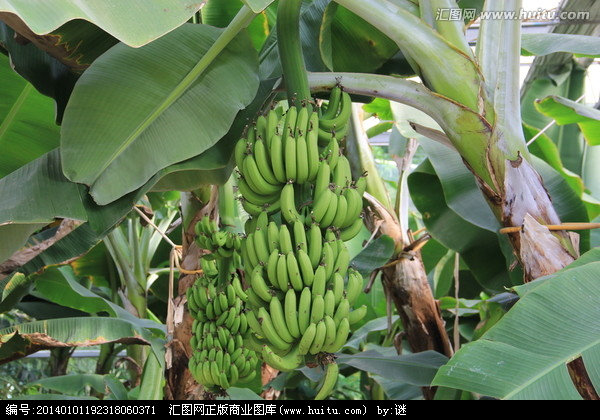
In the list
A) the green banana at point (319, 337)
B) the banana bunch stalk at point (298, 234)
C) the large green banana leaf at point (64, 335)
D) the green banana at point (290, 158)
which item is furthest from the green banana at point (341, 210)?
the large green banana leaf at point (64, 335)

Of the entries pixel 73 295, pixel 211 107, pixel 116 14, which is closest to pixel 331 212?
pixel 211 107

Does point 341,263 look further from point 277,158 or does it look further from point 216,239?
point 216,239

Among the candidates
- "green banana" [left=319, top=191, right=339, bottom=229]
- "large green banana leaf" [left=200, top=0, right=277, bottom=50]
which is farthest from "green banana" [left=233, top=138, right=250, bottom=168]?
"large green banana leaf" [left=200, top=0, right=277, bottom=50]

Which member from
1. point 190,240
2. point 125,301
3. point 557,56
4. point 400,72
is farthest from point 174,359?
point 557,56

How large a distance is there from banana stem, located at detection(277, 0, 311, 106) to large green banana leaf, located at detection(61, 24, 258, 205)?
0.11 metres

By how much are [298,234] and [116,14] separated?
483 millimetres

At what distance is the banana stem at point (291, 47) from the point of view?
116 centimetres

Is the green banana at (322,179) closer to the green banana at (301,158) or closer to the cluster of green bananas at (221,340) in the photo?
the green banana at (301,158)

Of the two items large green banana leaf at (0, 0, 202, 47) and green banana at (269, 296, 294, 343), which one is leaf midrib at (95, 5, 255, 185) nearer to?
large green banana leaf at (0, 0, 202, 47)

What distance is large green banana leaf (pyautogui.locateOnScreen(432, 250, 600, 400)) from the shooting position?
2.60ft

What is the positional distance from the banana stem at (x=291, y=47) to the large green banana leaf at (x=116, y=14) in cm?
31

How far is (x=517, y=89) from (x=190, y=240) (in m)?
1.21

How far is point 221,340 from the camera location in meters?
1.57
